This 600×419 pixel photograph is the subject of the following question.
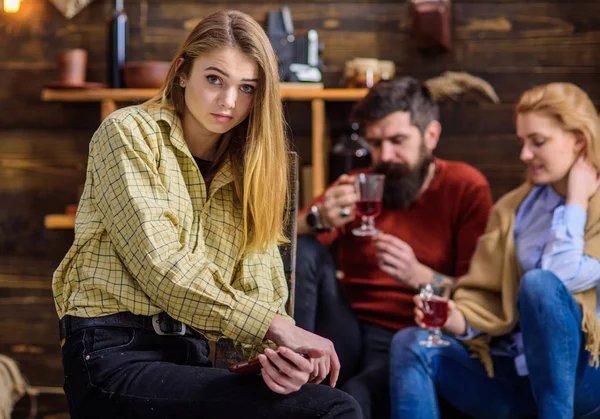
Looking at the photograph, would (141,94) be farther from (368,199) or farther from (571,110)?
(571,110)

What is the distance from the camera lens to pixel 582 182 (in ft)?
7.55

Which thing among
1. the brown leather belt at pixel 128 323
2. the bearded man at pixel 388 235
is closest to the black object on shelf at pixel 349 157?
the bearded man at pixel 388 235

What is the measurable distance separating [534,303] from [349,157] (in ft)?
3.82

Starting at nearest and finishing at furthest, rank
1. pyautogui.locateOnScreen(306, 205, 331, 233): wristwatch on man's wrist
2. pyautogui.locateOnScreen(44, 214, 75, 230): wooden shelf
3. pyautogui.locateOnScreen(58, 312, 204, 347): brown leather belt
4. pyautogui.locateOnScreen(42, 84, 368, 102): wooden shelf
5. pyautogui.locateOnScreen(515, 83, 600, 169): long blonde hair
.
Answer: pyautogui.locateOnScreen(58, 312, 204, 347): brown leather belt, pyautogui.locateOnScreen(515, 83, 600, 169): long blonde hair, pyautogui.locateOnScreen(306, 205, 331, 233): wristwatch on man's wrist, pyautogui.locateOnScreen(42, 84, 368, 102): wooden shelf, pyautogui.locateOnScreen(44, 214, 75, 230): wooden shelf

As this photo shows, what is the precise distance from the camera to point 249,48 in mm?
1659

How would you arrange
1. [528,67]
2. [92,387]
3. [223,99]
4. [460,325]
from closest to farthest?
[92,387]
[223,99]
[460,325]
[528,67]

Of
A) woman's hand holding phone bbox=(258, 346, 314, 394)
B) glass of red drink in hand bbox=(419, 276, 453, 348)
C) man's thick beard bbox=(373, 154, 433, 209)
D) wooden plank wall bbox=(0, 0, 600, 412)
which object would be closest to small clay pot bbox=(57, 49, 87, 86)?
wooden plank wall bbox=(0, 0, 600, 412)

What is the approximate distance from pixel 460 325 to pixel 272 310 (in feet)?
3.13

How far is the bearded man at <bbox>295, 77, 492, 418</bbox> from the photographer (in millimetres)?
2516

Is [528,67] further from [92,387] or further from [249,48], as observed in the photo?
[92,387]

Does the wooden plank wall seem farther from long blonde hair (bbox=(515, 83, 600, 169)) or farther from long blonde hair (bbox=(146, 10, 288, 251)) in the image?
long blonde hair (bbox=(146, 10, 288, 251))

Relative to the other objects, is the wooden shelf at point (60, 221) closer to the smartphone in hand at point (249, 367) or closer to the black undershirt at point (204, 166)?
the black undershirt at point (204, 166)

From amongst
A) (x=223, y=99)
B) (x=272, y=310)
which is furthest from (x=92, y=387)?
(x=223, y=99)

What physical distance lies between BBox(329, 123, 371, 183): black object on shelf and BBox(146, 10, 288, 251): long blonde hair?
1.33m
